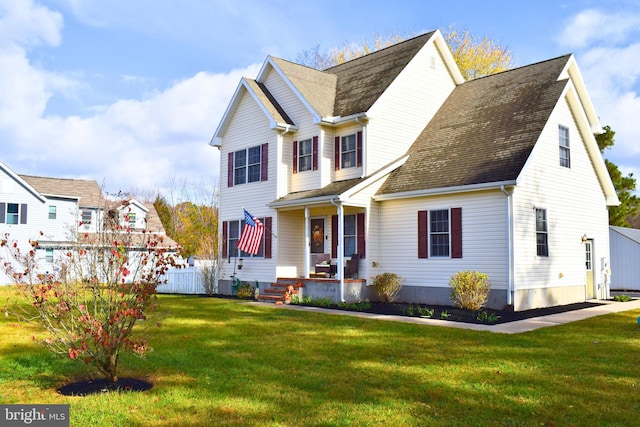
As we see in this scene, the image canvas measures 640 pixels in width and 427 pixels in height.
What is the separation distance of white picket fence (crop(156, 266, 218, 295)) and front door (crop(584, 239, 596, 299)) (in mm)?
15330

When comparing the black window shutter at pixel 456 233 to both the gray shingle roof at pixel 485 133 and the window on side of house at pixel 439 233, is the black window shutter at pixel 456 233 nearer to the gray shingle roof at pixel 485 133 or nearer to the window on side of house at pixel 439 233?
the window on side of house at pixel 439 233

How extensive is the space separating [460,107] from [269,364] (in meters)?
15.1

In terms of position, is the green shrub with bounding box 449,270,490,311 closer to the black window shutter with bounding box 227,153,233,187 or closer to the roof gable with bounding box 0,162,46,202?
the black window shutter with bounding box 227,153,233,187

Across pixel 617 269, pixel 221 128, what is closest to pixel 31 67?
pixel 221 128

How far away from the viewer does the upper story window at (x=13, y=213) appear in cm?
3569

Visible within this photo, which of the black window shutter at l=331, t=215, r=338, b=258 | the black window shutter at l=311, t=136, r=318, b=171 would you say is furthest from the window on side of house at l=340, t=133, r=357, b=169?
the black window shutter at l=331, t=215, r=338, b=258

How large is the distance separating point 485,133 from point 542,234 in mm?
3732

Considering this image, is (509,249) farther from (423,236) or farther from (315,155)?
(315,155)

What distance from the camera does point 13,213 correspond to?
36156 mm

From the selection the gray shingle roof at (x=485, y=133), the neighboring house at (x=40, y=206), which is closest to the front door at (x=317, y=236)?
the gray shingle roof at (x=485, y=133)

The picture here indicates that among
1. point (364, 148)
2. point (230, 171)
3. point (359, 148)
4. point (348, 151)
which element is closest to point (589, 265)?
point (364, 148)

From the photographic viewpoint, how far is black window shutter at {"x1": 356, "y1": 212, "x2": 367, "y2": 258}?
1781 centimetres

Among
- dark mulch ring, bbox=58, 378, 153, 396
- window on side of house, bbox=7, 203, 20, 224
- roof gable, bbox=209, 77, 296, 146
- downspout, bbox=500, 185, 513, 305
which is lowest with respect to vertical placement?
dark mulch ring, bbox=58, 378, 153, 396

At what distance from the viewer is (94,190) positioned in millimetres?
42031
